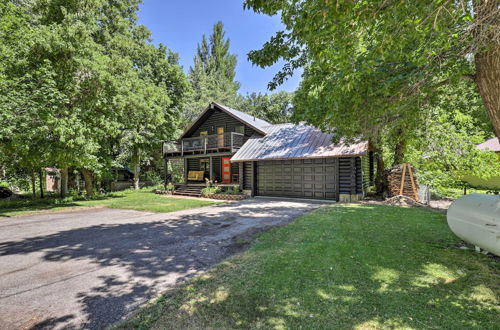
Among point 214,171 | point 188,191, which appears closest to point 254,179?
point 188,191

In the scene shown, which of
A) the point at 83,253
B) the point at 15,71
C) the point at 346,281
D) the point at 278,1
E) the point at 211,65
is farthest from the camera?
the point at 211,65

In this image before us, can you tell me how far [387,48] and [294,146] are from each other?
1042 cm

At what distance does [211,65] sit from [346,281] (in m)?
45.5

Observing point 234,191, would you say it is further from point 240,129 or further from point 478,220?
point 478,220

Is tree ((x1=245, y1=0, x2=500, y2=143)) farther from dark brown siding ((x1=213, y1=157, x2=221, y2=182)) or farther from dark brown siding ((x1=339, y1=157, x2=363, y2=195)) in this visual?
dark brown siding ((x1=213, y1=157, x2=221, y2=182))

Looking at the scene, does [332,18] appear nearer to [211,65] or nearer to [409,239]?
[409,239]

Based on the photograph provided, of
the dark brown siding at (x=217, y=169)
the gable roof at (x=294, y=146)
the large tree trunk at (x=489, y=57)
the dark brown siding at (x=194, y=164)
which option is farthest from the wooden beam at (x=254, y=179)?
the large tree trunk at (x=489, y=57)

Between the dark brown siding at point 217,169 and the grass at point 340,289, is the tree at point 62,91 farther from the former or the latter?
the grass at point 340,289

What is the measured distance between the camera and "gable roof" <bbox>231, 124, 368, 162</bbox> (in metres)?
12.8

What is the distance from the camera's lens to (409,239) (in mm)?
5852

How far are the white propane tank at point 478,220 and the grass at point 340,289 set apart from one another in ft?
1.36

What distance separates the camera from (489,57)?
14.0 ft

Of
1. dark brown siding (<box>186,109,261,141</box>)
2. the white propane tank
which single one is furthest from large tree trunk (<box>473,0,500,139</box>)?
dark brown siding (<box>186,109,261,141</box>)

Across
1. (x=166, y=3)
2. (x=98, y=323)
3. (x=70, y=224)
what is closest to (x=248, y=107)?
(x=166, y=3)
